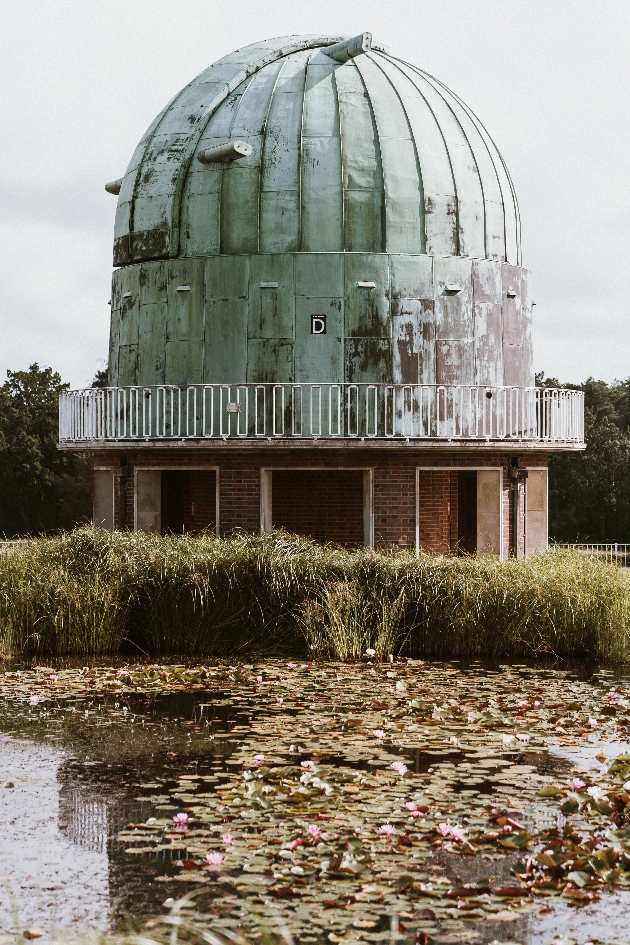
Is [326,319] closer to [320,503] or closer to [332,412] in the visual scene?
[332,412]

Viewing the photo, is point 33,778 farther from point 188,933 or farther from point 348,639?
point 348,639

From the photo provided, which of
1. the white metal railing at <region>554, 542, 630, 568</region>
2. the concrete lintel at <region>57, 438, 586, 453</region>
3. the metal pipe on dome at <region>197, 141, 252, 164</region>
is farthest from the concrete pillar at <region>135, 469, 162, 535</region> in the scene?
the white metal railing at <region>554, 542, 630, 568</region>

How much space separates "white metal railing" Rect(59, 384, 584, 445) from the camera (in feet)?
72.1

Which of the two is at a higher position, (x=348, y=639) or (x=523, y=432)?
(x=523, y=432)

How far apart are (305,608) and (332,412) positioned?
776 cm

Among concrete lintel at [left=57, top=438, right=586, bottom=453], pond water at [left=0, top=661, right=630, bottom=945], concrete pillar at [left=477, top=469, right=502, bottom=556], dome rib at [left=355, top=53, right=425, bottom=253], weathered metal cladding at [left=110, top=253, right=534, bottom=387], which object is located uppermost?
dome rib at [left=355, top=53, right=425, bottom=253]

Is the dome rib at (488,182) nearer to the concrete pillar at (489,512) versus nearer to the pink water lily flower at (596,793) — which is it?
the concrete pillar at (489,512)

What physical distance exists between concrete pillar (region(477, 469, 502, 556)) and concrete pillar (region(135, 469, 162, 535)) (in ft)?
19.6

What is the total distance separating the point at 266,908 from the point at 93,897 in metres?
0.95

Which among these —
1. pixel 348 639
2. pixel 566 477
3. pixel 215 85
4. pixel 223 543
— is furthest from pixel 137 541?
pixel 566 477

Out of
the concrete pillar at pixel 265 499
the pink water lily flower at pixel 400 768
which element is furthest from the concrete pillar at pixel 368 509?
the pink water lily flower at pixel 400 768

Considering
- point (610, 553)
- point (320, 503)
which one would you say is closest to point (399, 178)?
point (320, 503)

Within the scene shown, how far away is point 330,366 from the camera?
22625 millimetres

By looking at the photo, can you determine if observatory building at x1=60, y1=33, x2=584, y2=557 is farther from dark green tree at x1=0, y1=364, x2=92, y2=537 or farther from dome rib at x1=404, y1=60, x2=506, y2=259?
dark green tree at x1=0, y1=364, x2=92, y2=537
